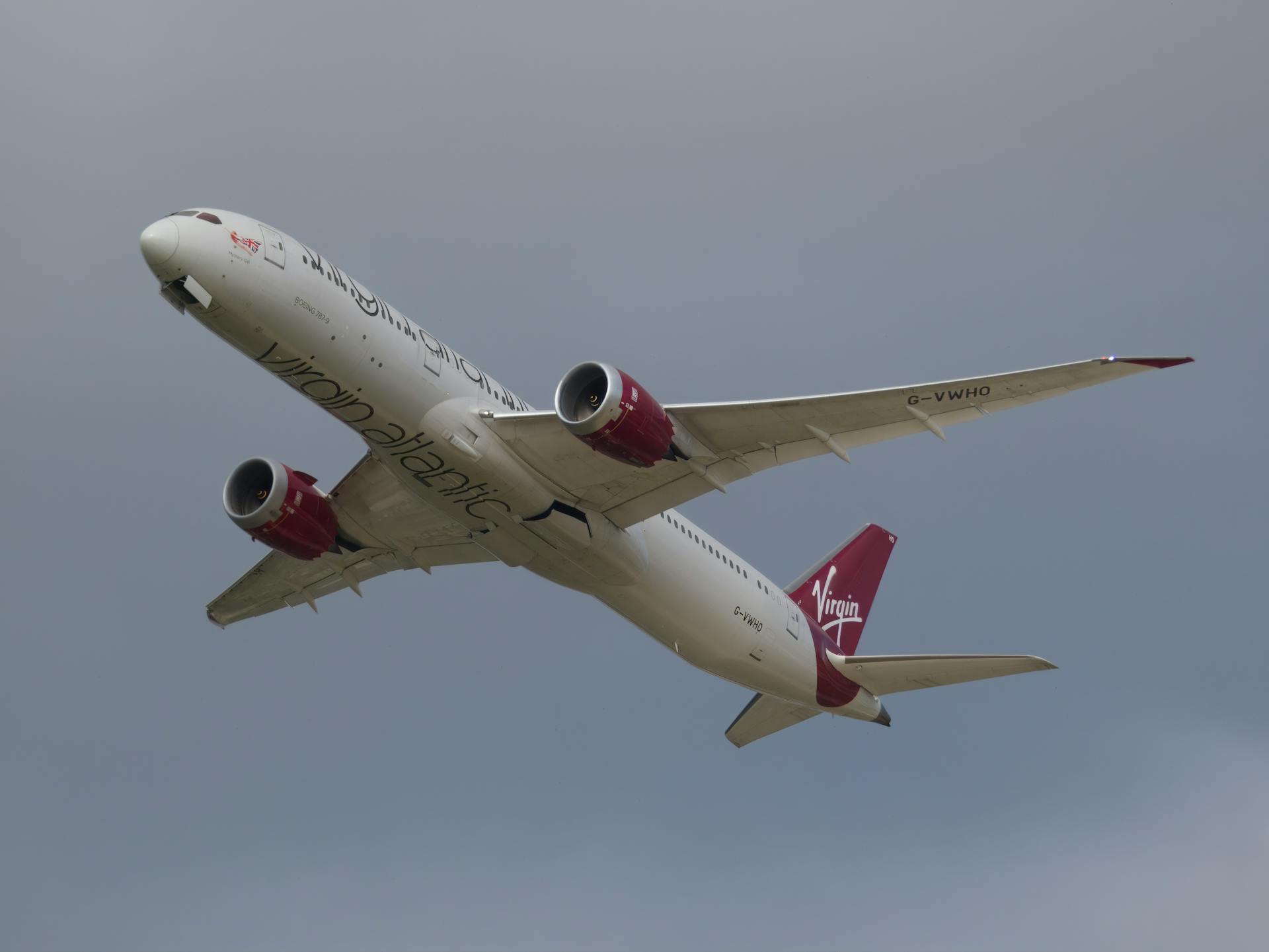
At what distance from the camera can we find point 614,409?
30.1 metres

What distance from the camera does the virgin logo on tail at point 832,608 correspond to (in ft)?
142

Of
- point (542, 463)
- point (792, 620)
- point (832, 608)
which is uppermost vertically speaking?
point (542, 463)

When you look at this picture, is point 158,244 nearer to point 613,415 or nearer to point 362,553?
point 613,415

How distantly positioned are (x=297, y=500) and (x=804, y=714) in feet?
54.5

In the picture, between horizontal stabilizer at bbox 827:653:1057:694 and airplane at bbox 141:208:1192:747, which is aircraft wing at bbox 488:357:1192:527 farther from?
horizontal stabilizer at bbox 827:653:1057:694

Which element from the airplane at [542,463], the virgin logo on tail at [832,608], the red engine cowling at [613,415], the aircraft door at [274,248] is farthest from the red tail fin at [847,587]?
the aircraft door at [274,248]

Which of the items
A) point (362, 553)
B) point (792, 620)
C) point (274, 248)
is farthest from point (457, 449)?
point (792, 620)

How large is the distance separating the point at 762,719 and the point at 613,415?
640 inches

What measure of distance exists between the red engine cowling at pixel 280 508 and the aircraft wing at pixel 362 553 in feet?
1.99

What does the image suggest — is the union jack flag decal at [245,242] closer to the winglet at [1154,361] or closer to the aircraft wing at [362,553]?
the aircraft wing at [362,553]

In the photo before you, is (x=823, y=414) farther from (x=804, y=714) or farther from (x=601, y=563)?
(x=804, y=714)

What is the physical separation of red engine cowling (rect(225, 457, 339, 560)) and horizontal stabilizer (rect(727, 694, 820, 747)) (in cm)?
1397

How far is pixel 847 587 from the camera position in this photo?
44.9 meters

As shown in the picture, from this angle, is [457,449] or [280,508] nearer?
[457,449]
